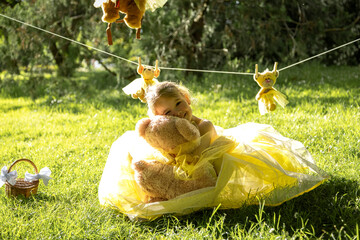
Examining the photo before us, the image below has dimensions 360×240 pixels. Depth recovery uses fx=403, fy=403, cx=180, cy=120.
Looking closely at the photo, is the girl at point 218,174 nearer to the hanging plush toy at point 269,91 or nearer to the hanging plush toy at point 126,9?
the hanging plush toy at point 269,91

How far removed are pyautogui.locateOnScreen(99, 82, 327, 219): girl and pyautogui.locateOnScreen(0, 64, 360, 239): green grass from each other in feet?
0.26

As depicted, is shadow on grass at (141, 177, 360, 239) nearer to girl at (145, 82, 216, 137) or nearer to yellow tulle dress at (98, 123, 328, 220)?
yellow tulle dress at (98, 123, 328, 220)

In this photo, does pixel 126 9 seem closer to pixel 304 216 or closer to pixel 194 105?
pixel 194 105

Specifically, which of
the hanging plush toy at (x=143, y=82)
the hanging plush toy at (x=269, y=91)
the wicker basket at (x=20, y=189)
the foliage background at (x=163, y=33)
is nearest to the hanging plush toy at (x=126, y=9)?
the hanging plush toy at (x=143, y=82)

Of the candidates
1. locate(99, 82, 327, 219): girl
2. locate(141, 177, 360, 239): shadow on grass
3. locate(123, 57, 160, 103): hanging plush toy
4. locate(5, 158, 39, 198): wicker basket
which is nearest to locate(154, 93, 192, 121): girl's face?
locate(99, 82, 327, 219): girl

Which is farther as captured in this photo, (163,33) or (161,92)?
(163,33)

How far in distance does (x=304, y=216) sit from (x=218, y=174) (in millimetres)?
590

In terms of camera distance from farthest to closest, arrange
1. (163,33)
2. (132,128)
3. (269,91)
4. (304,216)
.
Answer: (163,33)
(132,128)
(269,91)
(304,216)

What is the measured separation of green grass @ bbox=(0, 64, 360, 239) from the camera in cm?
229

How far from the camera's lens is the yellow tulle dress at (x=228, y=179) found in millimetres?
2494

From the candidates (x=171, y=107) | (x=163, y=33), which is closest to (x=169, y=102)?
(x=171, y=107)

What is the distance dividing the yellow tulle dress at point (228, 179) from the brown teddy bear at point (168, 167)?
0.06m

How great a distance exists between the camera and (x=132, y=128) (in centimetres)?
453

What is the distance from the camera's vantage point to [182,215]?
2.54 metres
